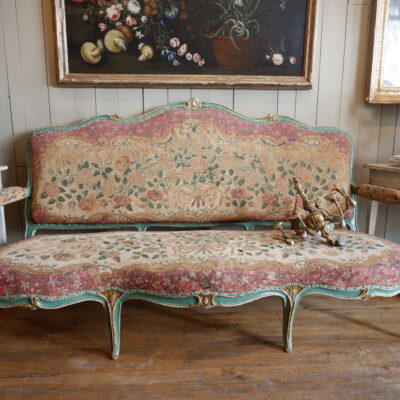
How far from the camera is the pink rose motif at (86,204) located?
1.91 metres

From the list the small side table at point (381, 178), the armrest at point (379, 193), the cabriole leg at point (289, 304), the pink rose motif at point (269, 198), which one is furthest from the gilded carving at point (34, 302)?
the small side table at point (381, 178)

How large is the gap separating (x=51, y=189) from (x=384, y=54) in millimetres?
2235

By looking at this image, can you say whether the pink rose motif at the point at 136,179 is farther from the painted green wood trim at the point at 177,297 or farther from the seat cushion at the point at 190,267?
the painted green wood trim at the point at 177,297

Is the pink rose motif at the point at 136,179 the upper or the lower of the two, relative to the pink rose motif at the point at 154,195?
upper

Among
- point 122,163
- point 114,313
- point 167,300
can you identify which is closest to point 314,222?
point 167,300

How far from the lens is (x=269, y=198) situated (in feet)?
6.45

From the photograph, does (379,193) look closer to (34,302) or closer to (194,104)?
(194,104)

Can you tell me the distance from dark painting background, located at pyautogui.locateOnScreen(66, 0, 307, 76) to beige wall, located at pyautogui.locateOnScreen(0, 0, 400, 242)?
0.42 feet

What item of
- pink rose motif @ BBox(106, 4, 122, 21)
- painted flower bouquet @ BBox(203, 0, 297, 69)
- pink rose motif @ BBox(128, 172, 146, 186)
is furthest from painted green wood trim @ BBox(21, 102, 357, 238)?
pink rose motif @ BBox(106, 4, 122, 21)

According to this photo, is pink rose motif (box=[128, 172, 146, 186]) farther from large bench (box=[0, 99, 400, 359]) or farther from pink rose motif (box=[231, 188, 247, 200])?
pink rose motif (box=[231, 188, 247, 200])

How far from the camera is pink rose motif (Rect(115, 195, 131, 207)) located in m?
1.92

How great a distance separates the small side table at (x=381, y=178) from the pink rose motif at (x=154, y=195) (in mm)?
1286

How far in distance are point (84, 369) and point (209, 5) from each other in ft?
6.83

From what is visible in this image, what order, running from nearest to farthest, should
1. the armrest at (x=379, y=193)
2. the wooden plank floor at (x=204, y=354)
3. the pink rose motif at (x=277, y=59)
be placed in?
the wooden plank floor at (x=204, y=354) → the armrest at (x=379, y=193) → the pink rose motif at (x=277, y=59)
